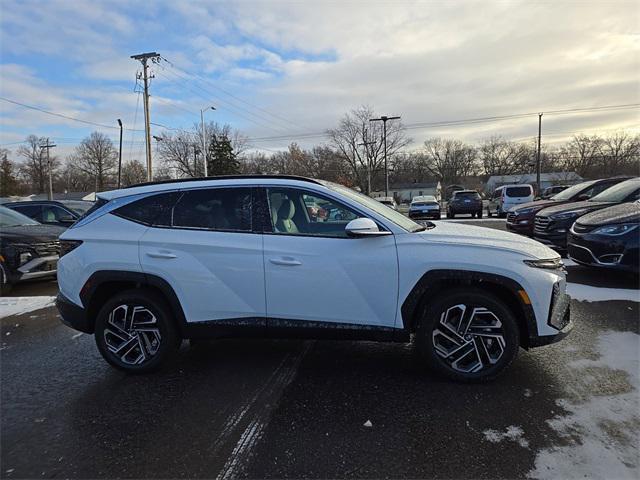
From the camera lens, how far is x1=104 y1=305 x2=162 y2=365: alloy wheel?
3.78m

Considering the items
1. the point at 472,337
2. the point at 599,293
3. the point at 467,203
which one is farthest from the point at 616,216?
the point at 467,203

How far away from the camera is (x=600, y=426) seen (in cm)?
283

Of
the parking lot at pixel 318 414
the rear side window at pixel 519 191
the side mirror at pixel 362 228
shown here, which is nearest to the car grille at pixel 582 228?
the parking lot at pixel 318 414

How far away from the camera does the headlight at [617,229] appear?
6.25 metres

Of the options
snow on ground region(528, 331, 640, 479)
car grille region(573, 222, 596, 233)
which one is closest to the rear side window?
car grille region(573, 222, 596, 233)

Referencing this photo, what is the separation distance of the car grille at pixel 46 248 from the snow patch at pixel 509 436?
769cm

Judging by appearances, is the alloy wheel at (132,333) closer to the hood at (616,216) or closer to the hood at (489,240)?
the hood at (489,240)

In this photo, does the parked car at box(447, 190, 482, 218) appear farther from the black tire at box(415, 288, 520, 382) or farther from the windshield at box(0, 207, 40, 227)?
the black tire at box(415, 288, 520, 382)

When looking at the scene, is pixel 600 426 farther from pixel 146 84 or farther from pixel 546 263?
pixel 146 84

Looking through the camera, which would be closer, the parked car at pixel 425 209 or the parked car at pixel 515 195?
the parked car at pixel 515 195

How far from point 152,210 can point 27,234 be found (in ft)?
17.1

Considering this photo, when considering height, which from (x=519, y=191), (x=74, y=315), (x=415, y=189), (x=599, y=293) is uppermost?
(x=415, y=189)

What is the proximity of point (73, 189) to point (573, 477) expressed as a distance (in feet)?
365

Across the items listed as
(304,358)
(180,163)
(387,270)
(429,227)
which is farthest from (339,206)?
(180,163)
